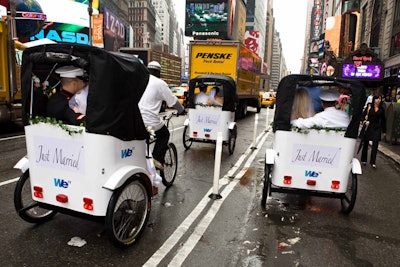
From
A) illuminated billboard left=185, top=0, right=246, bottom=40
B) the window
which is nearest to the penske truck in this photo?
the window

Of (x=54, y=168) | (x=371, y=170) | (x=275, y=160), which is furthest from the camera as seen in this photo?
(x=371, y=170)

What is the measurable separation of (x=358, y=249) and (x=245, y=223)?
1443mm

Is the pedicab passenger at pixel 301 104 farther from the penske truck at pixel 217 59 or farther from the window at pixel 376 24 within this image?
the window at pixel 376 24

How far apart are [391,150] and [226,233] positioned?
31.3 ft

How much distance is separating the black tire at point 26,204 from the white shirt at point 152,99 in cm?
197

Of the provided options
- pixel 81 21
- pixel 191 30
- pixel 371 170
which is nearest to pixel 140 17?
pixel 191 30

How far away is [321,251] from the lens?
3.98 m

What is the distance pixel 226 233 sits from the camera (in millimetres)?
4355

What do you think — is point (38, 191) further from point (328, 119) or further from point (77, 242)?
point (328, 119)

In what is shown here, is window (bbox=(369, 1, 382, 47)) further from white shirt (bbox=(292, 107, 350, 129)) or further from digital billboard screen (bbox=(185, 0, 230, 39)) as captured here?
digital billboard screen (bbox=(185, 0, 230, 39))

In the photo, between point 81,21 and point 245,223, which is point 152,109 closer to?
point 245,223

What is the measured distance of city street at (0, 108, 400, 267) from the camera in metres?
3.64

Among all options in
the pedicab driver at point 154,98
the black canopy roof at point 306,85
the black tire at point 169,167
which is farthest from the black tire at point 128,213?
the black canopy roof at point 306,85

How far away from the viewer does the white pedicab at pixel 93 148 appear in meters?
3.46
